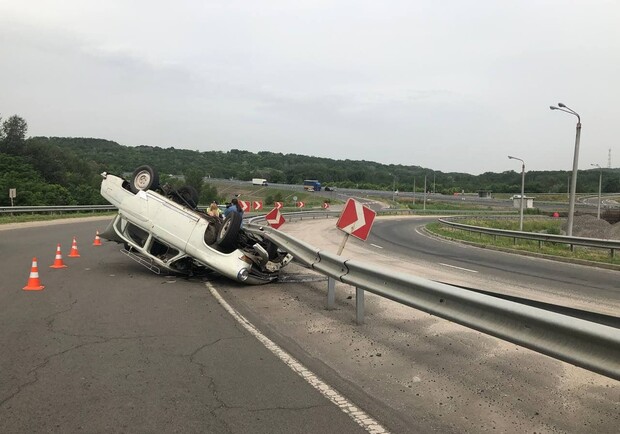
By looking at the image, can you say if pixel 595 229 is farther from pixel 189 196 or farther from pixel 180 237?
pixel 180 237

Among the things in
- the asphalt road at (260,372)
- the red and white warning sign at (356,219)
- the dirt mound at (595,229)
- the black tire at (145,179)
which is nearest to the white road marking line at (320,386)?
the asphalt road at (260,372)

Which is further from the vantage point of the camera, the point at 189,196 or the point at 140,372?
the point at 189,196

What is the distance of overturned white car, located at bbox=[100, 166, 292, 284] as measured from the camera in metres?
9.60

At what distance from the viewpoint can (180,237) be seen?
9797 mm

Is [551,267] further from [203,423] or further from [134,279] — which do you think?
[203,423]

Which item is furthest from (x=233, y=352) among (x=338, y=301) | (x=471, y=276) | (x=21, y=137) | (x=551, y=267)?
(x=21, y=137)

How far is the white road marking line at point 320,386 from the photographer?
383cm

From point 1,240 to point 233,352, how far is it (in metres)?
16.1

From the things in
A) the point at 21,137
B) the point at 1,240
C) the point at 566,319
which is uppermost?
the point at 21,137

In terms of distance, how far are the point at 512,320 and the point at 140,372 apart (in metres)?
3.37

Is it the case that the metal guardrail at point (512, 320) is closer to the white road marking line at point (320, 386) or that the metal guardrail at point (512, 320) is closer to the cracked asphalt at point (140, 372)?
the white road marking line at point (320, 386)

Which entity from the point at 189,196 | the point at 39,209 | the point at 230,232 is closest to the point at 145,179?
the point at 189,196

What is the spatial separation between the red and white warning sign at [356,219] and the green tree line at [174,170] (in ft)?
24.7

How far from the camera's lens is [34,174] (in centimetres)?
6147
